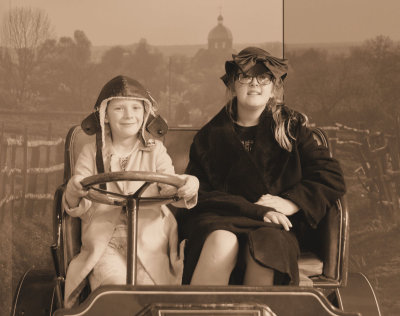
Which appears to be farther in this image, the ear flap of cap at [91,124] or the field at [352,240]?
the field at [352,240]

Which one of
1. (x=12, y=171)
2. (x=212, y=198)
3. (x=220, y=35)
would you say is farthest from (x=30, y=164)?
(x=212, y=198)

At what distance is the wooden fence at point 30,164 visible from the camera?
4.63 metres

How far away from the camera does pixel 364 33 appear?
469 cm

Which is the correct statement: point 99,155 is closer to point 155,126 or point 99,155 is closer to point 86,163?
point 86,163

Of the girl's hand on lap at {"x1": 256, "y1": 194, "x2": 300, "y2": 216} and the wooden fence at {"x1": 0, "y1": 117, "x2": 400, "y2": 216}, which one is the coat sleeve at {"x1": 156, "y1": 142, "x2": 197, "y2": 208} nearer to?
the girl's hand on lap at {"x1": 256, "y1": 194, "x2": 300, "y2": 216}

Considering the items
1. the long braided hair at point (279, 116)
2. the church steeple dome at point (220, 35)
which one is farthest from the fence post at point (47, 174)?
the long braided hair at point (279, 116)

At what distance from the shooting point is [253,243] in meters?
2.91

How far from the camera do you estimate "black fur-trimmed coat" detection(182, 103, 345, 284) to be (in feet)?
10.0

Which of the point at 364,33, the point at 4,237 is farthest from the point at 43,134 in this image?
the point at 364,33

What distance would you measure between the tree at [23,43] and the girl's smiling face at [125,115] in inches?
61.2

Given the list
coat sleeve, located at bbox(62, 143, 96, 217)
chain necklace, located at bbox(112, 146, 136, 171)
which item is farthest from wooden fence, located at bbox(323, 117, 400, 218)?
coat sleeve, located at bbox(62, 143, 96, 217)

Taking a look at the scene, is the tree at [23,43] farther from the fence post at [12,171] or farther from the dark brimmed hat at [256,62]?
the dark brimmed hat at [256,62]

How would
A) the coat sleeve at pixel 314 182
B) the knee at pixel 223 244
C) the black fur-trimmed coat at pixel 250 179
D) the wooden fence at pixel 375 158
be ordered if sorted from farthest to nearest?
the wooden fence at pixel 375 158
the coat sleeve at pixel 314 182
the black fur-trimmed coat at pixel 250 179
the knee at pixel 223 244

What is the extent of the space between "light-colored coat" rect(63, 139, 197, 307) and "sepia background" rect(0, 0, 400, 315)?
1.38 meters
